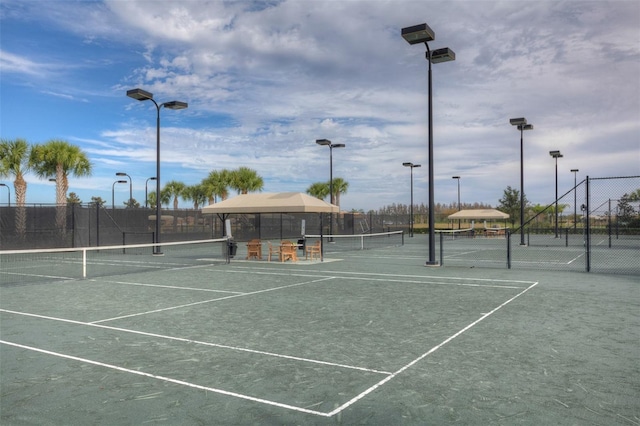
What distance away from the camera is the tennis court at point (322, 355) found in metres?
4.56

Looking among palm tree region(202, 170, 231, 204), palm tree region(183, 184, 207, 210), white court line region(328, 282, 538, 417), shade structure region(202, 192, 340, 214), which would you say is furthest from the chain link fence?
palm tree region(183, 184, 207, 210)

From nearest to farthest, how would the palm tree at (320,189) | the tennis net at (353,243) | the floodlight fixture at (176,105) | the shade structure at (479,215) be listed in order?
the floodlight fixture at (176,105) < the tennis net at (353,243) < the shade structure at (479,215) < the palm tree at (320,189)

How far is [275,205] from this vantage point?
21125mm

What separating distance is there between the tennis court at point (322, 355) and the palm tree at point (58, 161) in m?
24.6

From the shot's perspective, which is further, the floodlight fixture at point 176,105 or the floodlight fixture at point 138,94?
the floodlight fixture at point 176,105

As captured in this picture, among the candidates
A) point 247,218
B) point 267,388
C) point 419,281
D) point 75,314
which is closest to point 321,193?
point 247,218

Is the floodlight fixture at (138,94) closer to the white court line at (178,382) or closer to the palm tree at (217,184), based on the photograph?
the white court line at (178,382)

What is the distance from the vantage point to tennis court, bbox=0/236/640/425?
4562mm

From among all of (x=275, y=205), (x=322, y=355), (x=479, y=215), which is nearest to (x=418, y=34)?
(x=275, y=205)

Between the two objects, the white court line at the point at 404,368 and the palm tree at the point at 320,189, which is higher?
the palm tree at the point at 320,189

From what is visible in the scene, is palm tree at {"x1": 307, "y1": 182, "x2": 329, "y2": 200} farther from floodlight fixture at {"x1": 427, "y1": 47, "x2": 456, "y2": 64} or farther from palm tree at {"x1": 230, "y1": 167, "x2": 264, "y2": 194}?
floodlight fixture at {"x1": 427, "y1": 47, "x2": 456, "y2": 64}

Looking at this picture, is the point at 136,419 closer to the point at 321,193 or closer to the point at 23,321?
the point at 23,321

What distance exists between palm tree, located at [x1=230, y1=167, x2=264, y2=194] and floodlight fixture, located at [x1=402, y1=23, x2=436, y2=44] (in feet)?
133

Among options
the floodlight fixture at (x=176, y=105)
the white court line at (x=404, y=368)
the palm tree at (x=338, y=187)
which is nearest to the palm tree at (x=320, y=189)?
the palm tree at (x=338, y=187)
